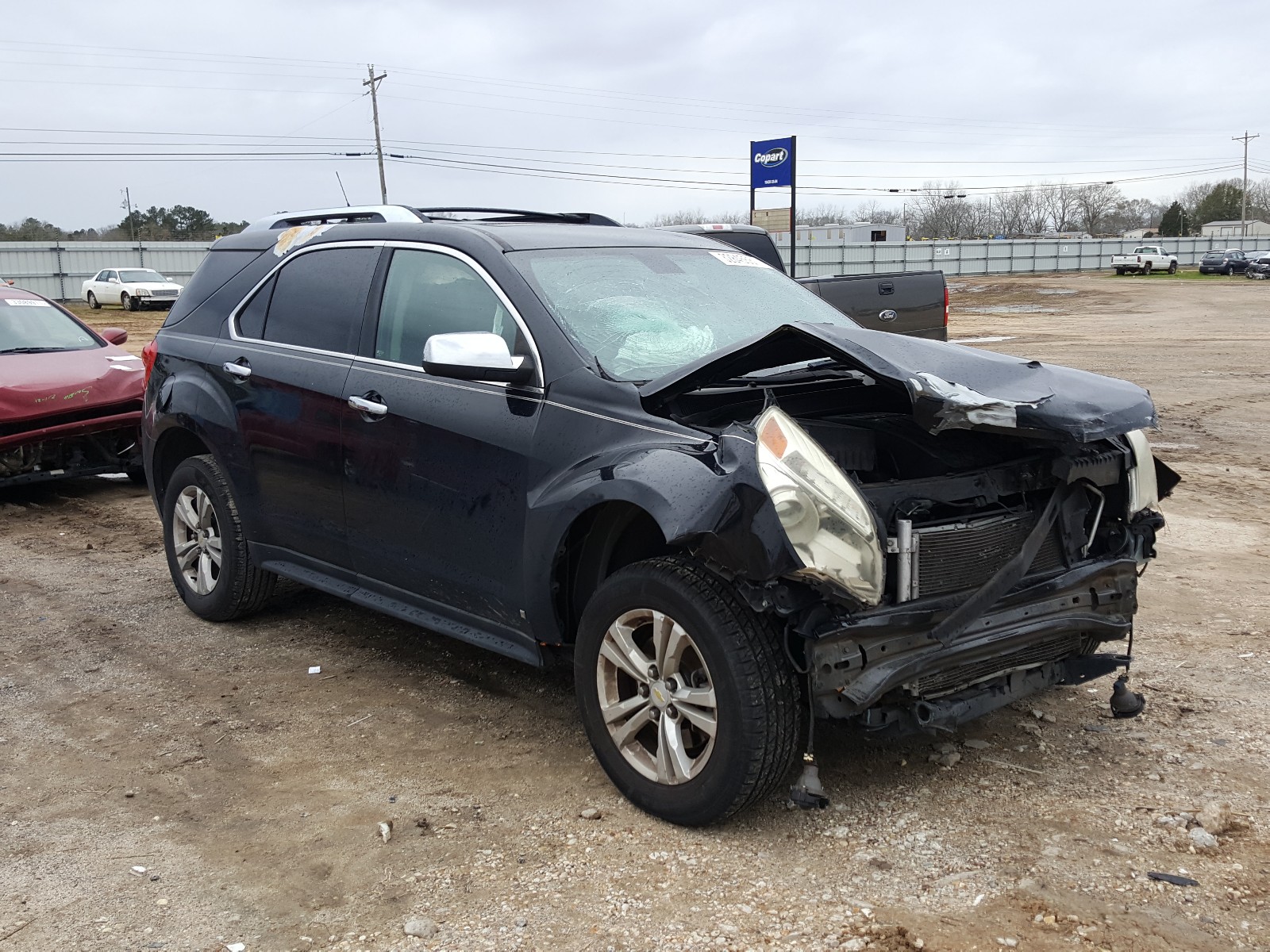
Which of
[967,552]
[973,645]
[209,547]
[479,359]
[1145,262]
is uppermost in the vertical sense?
[479,359]

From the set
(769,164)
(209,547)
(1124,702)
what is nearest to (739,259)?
(1124,702)

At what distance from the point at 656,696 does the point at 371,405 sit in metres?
1.70

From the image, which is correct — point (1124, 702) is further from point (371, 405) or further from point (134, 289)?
point (134, 289)

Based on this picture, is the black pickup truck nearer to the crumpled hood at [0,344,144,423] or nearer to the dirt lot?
the crumpled hood at [0,344,144,423]

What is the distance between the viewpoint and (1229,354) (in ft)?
62.6

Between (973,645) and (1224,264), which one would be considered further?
(1224,264)

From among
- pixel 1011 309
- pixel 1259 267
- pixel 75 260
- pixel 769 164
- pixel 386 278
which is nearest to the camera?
pixel 386 278

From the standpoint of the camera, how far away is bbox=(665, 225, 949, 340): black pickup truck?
34.5 feet

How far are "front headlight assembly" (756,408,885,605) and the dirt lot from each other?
2.77 ft

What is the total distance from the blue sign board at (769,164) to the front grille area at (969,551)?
668 inches

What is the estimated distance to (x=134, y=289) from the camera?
3706cm

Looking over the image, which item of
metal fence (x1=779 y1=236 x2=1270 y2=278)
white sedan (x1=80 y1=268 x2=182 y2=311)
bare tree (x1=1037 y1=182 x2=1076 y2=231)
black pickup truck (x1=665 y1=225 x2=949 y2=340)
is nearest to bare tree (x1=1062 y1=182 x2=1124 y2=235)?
bare tree (x1=1037 y1=182 x2=1076 y2=231)

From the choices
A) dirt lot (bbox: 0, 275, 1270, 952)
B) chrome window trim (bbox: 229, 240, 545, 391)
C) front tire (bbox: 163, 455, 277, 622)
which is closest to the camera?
dirt lot (bbox: 0, 275, 1270, 952)

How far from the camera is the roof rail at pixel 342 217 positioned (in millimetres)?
5207
